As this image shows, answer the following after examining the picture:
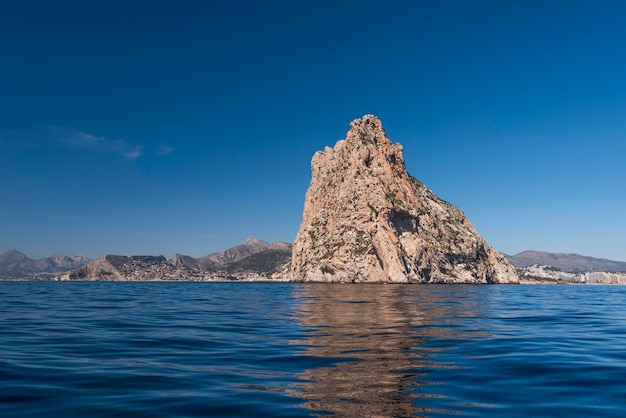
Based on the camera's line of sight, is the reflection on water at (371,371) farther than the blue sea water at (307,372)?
Yes

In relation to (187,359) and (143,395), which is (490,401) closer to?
(143,395)

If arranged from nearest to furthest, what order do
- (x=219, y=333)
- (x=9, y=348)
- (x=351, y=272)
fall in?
(x=9, y=348), (x=219, y=333), (x=351, y=272)

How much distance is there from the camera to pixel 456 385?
1055 cm

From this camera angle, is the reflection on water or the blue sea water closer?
the blue sea water

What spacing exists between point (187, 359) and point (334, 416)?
7.09 metres

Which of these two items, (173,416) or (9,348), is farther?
(9,348)

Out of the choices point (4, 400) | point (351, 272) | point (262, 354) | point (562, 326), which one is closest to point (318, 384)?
point (262, 354)

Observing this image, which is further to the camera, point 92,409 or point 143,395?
point 143,395

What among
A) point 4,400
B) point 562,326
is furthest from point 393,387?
point 562,326

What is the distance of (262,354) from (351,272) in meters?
180

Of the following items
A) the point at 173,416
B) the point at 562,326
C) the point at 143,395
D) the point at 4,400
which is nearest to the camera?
the point at 173,416

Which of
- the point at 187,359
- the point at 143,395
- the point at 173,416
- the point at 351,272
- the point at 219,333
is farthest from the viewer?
the point at 351,272

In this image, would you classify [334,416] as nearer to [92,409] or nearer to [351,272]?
[92,409]

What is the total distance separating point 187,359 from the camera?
13.6 m
